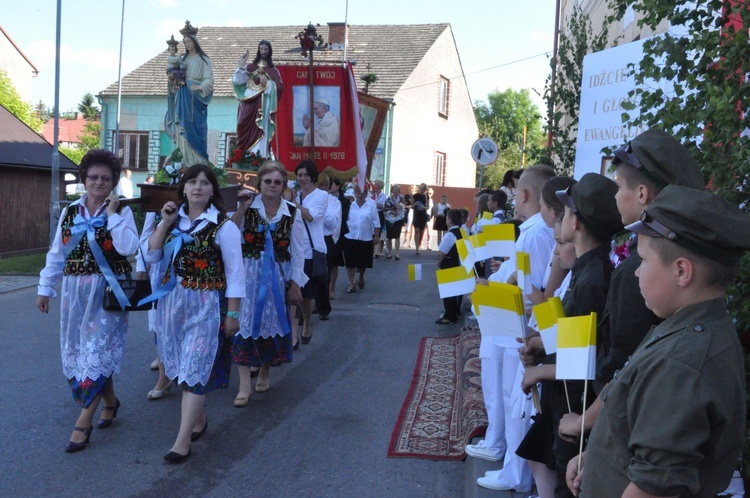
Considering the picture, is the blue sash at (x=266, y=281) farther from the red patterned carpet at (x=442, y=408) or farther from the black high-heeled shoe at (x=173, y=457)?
the black high-heeled shoe at (x=173, y=457)

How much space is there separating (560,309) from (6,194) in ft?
70.2

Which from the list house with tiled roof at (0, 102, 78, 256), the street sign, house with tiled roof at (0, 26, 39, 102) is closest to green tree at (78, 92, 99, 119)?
house with tiled roof at (0, 26, 39, 102)

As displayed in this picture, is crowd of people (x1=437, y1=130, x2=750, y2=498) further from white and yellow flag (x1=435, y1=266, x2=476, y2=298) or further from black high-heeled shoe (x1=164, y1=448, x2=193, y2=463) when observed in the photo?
black high-heeled shoe (x1=164, y1=448, x2=193, y2=463)

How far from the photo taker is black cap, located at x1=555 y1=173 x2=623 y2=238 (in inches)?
124

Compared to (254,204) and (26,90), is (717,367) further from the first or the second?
(26,90)

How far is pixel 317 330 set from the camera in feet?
34.7

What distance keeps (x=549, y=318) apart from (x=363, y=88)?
32.1 meters

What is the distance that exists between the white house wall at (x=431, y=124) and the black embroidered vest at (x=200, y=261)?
96.0 feet

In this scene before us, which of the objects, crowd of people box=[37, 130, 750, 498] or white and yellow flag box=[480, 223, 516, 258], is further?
white and yellow flag box=[480, 223, 516, 258]

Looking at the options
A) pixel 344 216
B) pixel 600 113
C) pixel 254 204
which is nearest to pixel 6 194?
pixel 344 216

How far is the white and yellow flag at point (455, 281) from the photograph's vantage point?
4.16m

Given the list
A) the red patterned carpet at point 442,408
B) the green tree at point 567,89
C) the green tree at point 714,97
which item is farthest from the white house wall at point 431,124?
the green tree at point 714,97

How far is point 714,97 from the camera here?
330cm

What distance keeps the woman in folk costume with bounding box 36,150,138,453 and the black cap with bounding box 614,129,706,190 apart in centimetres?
385
